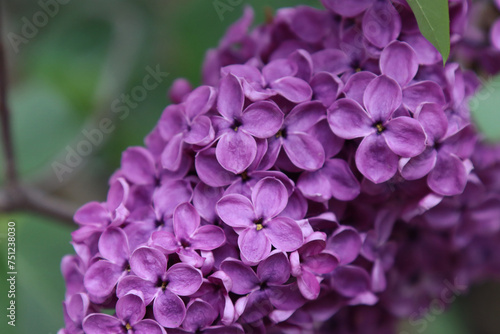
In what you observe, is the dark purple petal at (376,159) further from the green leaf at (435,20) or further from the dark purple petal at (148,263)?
the dark purple petal at (148,263)

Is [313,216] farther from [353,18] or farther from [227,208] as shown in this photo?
[353,18]

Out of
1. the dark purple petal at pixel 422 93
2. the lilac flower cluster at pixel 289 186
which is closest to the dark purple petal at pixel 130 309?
the lilac flower cluster at pixel 289 186

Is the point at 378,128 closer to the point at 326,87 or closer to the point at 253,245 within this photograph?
the point at 326,87

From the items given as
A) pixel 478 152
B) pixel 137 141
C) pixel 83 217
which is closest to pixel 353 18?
pixel 478 152

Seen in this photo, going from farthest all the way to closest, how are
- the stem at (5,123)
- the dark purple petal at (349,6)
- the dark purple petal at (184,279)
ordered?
the stem at (5,123) < the dark purple petal at (349,6) < the dark purple petal at (184,279)

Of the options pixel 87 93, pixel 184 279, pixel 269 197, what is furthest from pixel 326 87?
pixel 87 93

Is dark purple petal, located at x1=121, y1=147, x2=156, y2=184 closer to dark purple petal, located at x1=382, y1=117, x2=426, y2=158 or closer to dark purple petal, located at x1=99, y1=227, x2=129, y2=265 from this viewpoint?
dark purple petal, located at x1=99, y1=227, x2=129, y2=265
